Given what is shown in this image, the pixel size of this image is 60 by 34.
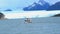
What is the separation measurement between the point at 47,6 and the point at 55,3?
0.92ft

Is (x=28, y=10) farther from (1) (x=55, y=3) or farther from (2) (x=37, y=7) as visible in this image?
(1) (x=55, y=3)

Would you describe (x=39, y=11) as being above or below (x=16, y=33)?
above

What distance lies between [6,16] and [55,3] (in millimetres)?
1643

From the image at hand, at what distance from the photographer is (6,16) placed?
845 centimetres

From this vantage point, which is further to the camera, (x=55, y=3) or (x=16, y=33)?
(x=55, y=3)

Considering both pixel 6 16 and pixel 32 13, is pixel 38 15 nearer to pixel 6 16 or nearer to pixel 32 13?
pixel 32 13

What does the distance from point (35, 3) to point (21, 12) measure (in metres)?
0.55

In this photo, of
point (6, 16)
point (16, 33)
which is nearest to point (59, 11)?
point (6, 16)

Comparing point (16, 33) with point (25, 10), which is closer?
point (16, 33)

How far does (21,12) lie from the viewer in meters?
8.23

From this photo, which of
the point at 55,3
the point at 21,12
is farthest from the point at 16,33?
the point at 55,3

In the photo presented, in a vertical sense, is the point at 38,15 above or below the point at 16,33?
above

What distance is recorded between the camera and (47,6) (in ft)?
27.6

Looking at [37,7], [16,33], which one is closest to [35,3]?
[37,7]
